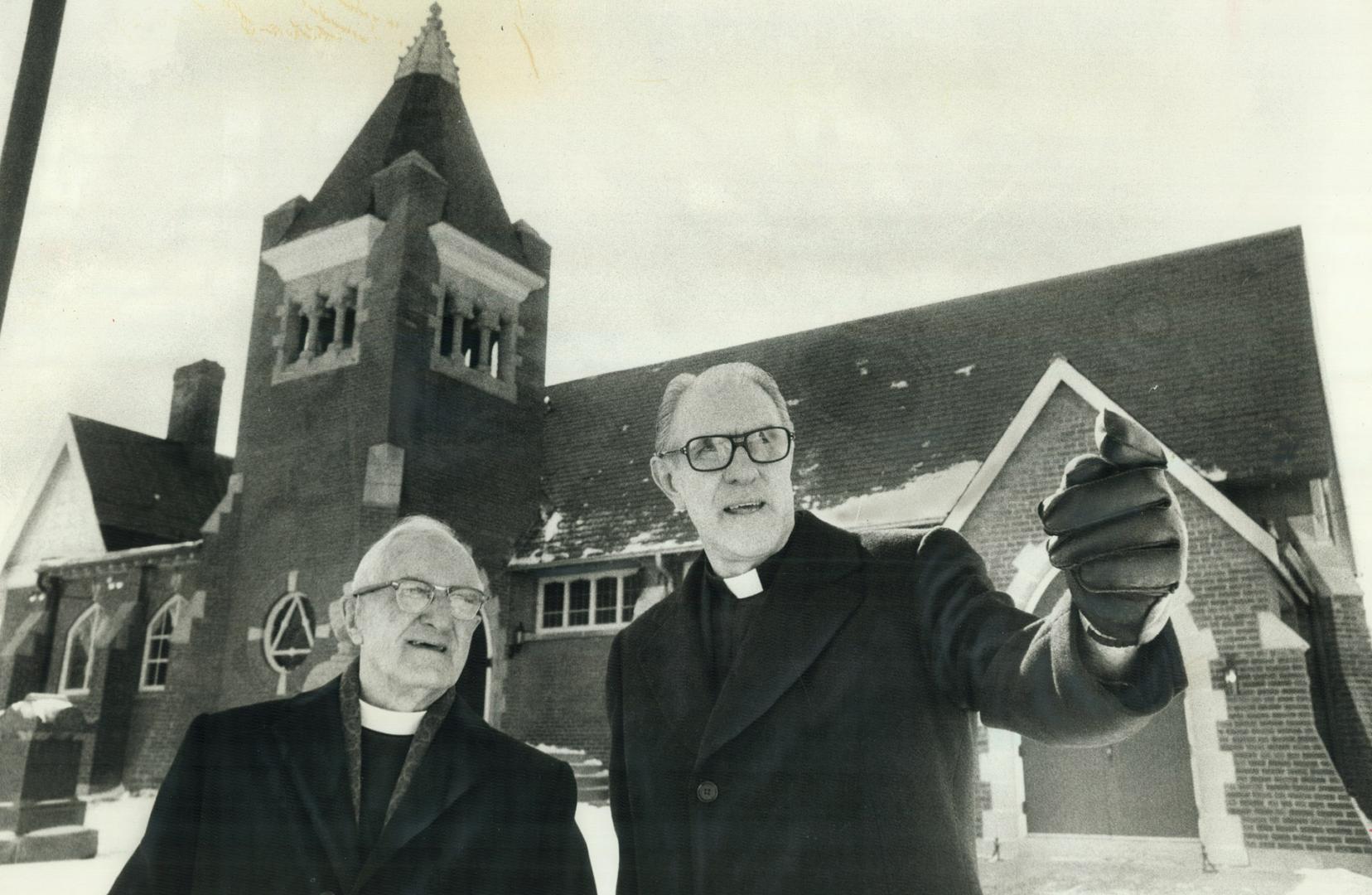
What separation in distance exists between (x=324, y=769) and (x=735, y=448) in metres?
1.62

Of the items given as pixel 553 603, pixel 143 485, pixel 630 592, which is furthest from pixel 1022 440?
pixel 143 485

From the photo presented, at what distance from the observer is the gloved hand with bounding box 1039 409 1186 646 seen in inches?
59.7

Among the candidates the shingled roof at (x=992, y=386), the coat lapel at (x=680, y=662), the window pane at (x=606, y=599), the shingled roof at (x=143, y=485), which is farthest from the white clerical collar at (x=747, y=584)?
the shingled roof at (x=143, y=485)

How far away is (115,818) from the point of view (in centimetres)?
1165

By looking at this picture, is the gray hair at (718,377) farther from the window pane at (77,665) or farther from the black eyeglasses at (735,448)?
the window pane at (77,665)

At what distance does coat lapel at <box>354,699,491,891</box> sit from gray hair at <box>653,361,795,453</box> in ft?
3.66

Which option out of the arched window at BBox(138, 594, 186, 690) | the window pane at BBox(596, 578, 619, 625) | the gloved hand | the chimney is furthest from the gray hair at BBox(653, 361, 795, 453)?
the chimney

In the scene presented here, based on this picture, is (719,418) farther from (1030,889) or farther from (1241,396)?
(1241,396)

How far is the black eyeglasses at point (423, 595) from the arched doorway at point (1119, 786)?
6336 millimetres

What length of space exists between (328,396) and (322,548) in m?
2.15

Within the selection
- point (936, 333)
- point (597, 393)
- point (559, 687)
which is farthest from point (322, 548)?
point (936, 333)

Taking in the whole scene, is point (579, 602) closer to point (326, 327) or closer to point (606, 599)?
point (606, 599)

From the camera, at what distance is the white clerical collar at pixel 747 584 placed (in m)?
2.59

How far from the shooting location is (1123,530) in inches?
60.3
